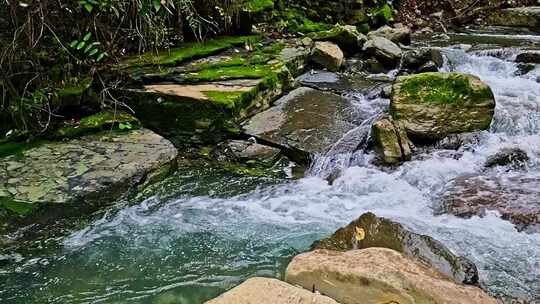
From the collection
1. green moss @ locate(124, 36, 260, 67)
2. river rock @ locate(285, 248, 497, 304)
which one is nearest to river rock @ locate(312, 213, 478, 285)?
river rock @ locate(285, 248, 497, 304)

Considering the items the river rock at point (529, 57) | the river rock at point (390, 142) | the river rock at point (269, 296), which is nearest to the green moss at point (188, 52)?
the river rock at point (390, 142)

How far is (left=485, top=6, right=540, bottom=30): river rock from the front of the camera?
37.1ft

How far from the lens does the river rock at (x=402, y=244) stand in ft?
10.3

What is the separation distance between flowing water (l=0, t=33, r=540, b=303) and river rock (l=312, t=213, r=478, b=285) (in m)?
0.31

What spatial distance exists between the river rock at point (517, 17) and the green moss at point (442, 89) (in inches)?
264

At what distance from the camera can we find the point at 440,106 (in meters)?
5.55

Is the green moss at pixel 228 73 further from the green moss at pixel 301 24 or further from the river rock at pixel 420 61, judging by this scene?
A: the green moss at pixel 301 24

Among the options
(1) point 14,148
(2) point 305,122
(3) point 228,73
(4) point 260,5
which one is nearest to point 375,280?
(2) point 305,122

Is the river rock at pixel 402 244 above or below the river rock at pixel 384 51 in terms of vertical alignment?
below

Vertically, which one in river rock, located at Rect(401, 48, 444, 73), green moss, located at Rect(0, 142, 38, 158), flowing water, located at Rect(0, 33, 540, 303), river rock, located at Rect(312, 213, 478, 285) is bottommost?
flowing water, located at Rect(0, 33, 540, 303)

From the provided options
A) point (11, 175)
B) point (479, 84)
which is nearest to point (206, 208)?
point (11, 175)

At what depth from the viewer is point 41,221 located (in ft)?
13.1

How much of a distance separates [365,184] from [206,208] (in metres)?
1.45

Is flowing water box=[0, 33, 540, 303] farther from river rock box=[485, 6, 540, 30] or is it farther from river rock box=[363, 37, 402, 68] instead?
river rock box=[485, 6, 540, 30]
